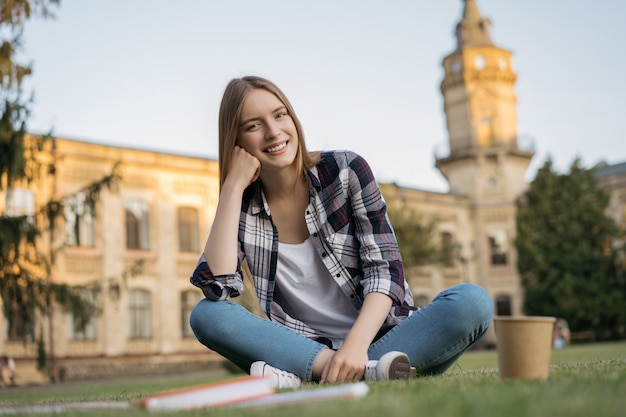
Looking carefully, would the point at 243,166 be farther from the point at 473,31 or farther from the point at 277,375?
the point at 473,31

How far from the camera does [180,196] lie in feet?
81.9

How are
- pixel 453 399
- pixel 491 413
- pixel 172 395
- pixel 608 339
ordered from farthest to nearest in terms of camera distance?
1. pixel 608 339
2. pixel 172 395
3. pixel 453 399
4. pixel 491 413

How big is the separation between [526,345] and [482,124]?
110ft

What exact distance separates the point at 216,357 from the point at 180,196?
5.39 meters

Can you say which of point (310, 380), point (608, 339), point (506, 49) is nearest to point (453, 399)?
point (310, 380)

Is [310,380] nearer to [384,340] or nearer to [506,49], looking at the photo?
[384,340]

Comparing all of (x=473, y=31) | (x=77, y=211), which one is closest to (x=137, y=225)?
(x=77, y=211)

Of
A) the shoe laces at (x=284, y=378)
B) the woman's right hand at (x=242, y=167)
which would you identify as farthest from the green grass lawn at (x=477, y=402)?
the woman's right hand at (x=242, y=167)

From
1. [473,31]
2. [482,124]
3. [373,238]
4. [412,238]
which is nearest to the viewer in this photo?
[373,238]

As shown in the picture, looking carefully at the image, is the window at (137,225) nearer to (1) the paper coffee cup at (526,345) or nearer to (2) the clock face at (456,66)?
(2) the clock face at (456,66)

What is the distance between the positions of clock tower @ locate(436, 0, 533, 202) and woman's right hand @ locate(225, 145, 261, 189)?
3149 centimetres

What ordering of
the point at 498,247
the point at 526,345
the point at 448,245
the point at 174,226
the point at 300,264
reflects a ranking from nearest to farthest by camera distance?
the point at 526,345, the point at 300,264, the point at 174,226, the point at 448,245, the point at 498,247

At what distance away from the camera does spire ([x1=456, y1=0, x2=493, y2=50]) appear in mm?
35250

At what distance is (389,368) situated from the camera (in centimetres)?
275
